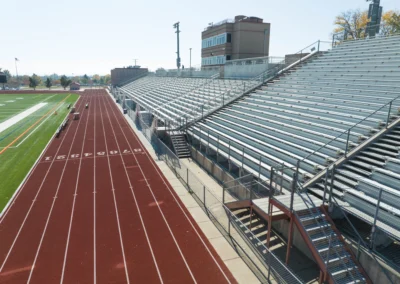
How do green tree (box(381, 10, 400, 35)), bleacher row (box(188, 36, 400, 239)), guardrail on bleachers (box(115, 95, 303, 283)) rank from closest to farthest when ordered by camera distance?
guardrail on bleachers (box(115, 95, 303, 283))
bleacher row (box(188, 36, 400, 239))
green tree (box(381, 10, 400, 35))

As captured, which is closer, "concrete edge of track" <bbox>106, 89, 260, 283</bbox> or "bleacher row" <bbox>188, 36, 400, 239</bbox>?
"concrete edge of track" <bbox>106, 89, 260, 283</bbox>

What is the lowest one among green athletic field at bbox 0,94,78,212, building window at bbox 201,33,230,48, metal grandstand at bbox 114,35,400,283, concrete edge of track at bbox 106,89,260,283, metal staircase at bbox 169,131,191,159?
concrete edge of track at bbox 106,89,260,283

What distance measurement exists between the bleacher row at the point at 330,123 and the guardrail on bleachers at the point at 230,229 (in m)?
2.31

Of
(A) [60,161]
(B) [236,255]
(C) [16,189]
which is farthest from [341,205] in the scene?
(A) [60,161]

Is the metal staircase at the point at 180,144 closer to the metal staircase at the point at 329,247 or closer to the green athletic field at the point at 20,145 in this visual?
the green athletic field at the point at 20,145

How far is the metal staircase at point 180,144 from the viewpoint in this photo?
790 inches

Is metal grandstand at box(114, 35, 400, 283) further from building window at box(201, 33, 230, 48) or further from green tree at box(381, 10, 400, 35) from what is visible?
green tree at box(381, 10, 400, 35)

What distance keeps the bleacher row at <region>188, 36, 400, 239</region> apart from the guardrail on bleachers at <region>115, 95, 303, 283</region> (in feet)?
7.59

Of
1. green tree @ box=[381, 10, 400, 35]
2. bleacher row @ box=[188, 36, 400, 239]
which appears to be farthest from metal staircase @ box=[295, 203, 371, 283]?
green tree @ box=[381, 10, 400, 35]

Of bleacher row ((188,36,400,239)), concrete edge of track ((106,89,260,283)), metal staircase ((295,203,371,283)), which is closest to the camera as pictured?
metal staircase ((295,203,371,283))

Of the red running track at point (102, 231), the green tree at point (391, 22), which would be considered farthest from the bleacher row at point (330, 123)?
the green tree at point (391, 22)

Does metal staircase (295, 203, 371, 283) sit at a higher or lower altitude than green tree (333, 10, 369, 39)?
lower

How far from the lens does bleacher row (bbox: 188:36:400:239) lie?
935 centimetres

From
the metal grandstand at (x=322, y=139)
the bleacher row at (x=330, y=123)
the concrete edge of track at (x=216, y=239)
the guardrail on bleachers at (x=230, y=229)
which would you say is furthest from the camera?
the bleacher row at (x=330, y=123)
